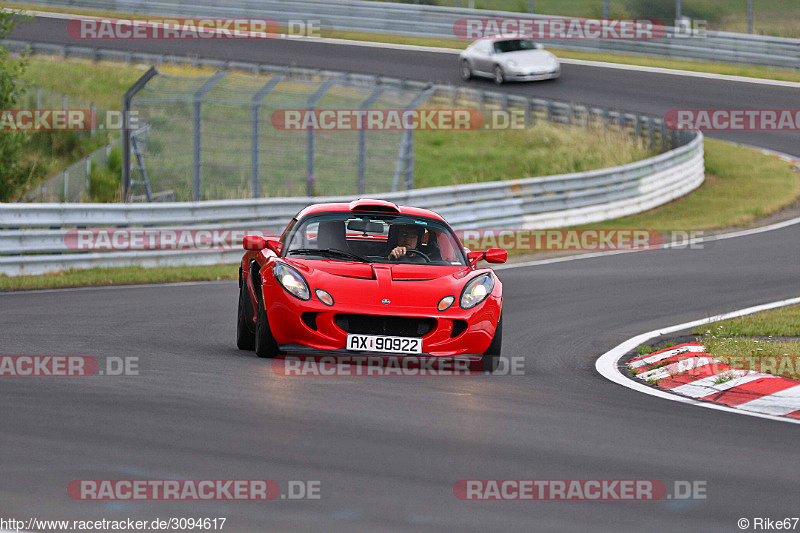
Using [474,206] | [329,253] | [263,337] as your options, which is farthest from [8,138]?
[263,337]

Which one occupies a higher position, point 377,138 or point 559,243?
point 377,138

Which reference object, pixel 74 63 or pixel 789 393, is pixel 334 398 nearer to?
pixel 789 393

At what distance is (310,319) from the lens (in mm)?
9109

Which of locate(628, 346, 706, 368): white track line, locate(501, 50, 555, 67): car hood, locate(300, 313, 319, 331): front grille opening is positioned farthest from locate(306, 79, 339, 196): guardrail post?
locate(501, 50, 555, 67): car hood

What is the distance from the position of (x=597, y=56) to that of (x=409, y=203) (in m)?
21.4

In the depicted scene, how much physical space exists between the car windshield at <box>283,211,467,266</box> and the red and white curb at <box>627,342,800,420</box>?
182 cm

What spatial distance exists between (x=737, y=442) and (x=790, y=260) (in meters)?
11.7

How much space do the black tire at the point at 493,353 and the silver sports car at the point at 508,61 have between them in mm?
27184

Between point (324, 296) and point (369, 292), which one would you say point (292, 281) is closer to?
point (324, 296)

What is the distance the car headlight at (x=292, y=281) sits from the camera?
9195mm

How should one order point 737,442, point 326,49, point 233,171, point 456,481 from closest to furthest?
point 456,481, point 737,442, point 233,171, point 326,49

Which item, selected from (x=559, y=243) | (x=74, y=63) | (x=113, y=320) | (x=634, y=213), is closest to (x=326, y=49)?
(x=74, y=63)

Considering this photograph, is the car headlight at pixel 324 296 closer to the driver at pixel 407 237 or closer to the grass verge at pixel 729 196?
the driver at pixel 407 237

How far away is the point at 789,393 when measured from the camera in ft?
27.8
